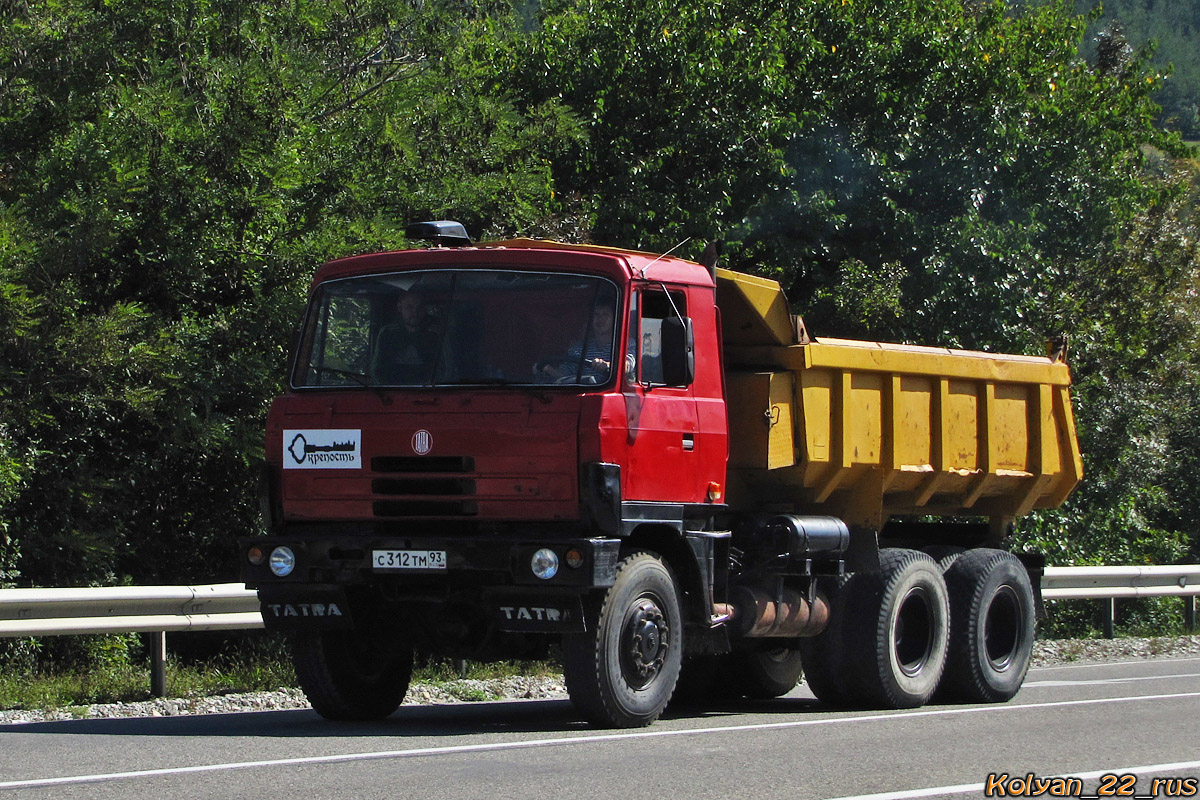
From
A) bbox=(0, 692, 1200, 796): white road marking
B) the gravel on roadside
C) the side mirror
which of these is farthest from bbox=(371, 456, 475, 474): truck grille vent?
the gravel on roadside

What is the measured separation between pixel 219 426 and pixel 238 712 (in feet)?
13.2

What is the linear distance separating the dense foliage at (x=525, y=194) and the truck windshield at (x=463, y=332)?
4605 mm

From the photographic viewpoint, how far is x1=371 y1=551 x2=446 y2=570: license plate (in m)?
8.82

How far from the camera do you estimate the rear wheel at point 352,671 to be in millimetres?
9609

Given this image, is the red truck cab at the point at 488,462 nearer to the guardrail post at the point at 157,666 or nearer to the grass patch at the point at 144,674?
the guardrail post at the point at 157,666

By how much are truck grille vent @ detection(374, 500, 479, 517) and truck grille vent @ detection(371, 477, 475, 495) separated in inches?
2.2

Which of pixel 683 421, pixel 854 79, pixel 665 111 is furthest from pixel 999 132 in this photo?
pixel 683 421

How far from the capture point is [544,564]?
28.3 feet

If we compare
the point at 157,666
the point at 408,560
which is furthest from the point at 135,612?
the point at 408,560

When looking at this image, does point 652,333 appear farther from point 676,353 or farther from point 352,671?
point 352,671

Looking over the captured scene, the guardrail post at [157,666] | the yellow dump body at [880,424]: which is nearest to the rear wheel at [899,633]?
the yellow dump body at [880,424]

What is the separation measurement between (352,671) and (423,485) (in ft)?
4.93

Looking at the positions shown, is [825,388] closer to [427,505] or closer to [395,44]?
[427,505]

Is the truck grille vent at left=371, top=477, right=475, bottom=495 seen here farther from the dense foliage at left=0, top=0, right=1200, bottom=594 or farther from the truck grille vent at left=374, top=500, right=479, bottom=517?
the dense foliage at left=0, top=0, right=1200, bottom=594
